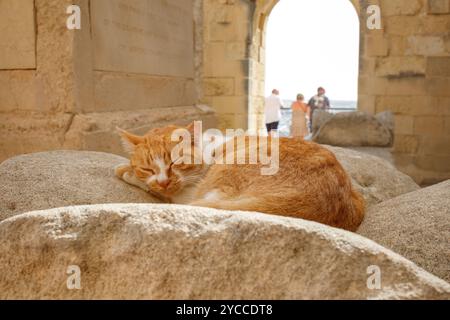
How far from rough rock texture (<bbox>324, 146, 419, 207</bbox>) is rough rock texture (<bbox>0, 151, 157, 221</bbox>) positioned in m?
1.32

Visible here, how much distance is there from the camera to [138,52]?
3773mm

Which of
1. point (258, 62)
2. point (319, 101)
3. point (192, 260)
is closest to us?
point (192, 260)

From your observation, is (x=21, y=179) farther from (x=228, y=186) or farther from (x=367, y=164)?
(x=367, y=164)

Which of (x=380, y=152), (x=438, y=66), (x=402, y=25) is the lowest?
(x=380, y=152)

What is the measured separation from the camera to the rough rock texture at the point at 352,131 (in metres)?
6.27

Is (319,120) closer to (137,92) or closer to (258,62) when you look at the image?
(258,62)

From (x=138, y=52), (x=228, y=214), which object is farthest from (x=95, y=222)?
(x=138, y=52)

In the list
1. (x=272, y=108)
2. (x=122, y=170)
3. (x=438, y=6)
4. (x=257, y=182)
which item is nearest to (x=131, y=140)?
(x=122, y=170)

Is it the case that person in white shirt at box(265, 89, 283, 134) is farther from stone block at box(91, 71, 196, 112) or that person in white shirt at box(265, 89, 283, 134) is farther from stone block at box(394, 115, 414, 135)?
stone block at box(91, 71, 196, 112)

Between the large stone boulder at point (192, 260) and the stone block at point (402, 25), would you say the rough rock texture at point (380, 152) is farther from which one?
the large stone boulder at point (192, 260)

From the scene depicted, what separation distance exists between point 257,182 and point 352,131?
4742 mm

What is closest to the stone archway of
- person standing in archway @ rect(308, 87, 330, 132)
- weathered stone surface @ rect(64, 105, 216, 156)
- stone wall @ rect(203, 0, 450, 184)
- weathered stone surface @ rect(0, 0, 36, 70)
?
person standing in archway @ rect(308, 87, 330, 132)

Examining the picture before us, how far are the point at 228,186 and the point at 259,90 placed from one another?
7906 millimetres

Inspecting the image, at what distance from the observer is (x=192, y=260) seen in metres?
1.13
